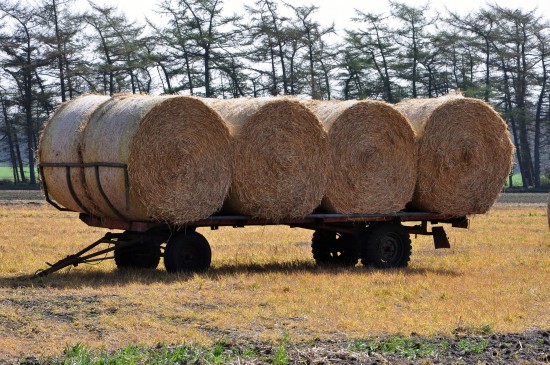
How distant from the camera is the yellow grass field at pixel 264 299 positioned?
10.0 meters

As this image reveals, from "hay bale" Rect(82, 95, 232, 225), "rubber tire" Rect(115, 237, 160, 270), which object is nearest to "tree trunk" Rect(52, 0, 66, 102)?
"rubber tire" Rect(115, 237, 160, 270)

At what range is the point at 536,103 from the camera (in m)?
73.1

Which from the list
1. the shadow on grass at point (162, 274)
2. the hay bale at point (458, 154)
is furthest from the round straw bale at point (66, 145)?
the hay bale at point (458, 154)

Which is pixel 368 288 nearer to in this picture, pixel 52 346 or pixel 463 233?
pixel 52 346

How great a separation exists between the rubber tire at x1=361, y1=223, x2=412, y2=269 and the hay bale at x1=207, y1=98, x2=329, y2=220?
149 cm

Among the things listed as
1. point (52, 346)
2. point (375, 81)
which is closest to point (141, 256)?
point (52, 346)

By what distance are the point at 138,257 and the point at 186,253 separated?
3.79 ft

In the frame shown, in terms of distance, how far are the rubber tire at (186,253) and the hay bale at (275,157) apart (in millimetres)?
804

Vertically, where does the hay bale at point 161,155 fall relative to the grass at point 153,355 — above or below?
above

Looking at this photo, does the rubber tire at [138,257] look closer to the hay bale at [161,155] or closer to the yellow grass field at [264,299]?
the yellow grass field at [264,299]

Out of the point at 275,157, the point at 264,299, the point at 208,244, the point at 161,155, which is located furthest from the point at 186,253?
the point at 264,299

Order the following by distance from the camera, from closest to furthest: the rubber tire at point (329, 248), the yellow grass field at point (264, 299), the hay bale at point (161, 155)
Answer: the yellow grass field at point (264, 299)
the hay bale at point (161, 155)
the rubber tire at point (329, 248)

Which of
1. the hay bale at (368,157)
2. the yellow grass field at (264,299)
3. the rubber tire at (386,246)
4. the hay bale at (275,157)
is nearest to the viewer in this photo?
the yellow grass field at (264,299)

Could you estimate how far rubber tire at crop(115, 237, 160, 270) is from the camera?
608 inches
